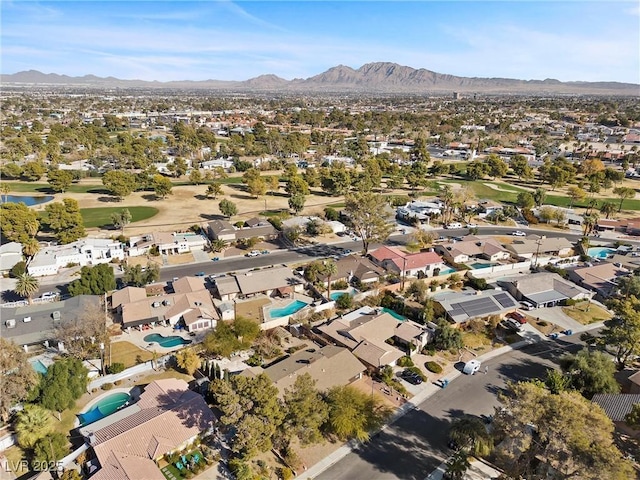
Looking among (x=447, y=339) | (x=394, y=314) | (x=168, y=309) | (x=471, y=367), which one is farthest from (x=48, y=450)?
(x=394, y=314)

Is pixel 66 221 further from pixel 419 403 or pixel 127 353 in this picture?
pixel 419 403

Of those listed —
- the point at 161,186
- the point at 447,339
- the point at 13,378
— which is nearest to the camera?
the point at 13,378

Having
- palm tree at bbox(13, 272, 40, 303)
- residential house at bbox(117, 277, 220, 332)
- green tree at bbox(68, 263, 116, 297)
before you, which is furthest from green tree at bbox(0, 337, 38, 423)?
palm tree at bbox(13, 272, 40, 303)

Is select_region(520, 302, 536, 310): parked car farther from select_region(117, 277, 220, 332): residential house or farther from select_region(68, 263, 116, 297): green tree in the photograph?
select_region(68, 263, 116, 297): green tree

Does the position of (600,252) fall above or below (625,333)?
below

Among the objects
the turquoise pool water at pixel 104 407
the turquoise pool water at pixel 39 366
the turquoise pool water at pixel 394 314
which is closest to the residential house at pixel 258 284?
the turquoise pool water at pixel 394 314

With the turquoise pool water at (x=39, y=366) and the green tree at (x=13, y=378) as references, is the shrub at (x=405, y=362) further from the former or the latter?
the turquoise pool water at (x=39, y=366)

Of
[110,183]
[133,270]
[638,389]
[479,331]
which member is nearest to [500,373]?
[479,331]
